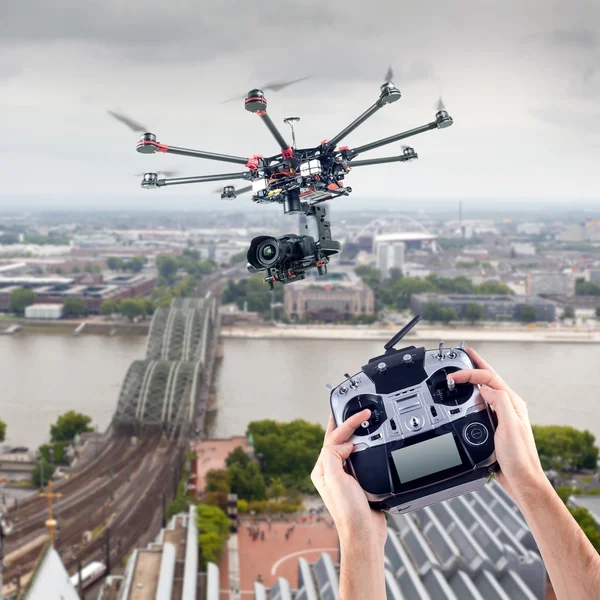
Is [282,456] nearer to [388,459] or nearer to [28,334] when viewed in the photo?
[388,459]

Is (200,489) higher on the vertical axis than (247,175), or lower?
lower

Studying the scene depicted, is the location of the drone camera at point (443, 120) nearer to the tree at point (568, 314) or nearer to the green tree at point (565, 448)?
the green tree at point (565, 448)

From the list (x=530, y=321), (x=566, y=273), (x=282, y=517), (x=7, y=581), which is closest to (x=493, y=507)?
(x=282, y=517)

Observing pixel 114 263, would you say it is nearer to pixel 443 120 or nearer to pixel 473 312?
pixel 473 312

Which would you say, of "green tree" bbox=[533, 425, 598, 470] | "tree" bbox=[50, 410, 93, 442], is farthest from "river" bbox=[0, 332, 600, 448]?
"green tree" bbox=[533, 425, 598, 470]

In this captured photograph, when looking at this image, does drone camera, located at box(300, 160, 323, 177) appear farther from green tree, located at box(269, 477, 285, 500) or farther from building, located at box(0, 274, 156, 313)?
building, located at box(0, 274, 156, 313)

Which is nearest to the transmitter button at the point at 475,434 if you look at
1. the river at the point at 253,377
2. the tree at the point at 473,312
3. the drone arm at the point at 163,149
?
the drone arm at the point at 163,149
